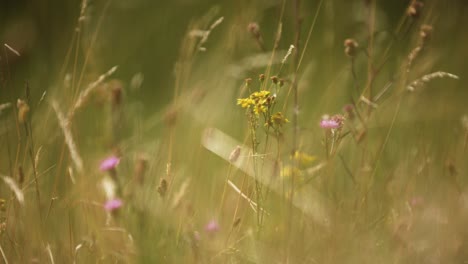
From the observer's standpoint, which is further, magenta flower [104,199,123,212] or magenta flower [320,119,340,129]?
magenta flower [320,119,340,129]

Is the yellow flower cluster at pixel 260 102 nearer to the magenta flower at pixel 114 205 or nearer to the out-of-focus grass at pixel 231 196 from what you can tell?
the out-of-focus grass at pixel 231 196

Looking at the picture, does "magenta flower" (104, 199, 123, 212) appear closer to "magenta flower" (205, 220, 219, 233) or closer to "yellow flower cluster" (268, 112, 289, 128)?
"magenta flower" (205, 220, 219, 233)

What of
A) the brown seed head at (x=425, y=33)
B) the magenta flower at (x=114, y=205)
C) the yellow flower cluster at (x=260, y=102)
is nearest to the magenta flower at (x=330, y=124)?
the yellow flower cluster at (x=260, y=102)

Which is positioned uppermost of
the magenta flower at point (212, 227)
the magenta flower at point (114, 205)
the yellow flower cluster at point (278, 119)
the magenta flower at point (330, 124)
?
the yellow flower cluster at point (278, 119)

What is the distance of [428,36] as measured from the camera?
125 cm

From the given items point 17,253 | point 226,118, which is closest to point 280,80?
point 17,253

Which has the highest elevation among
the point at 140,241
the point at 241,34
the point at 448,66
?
the point at 241,34

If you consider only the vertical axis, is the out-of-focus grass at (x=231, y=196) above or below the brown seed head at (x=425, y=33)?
below

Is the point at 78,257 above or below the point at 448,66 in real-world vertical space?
above

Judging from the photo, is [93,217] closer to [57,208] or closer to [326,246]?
[57,208]

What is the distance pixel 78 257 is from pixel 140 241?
27 cm

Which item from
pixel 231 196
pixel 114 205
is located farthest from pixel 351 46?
pixel 114 205

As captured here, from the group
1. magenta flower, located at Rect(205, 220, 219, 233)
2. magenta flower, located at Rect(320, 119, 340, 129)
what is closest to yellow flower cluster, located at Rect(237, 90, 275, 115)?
magenta flower, located at Rect(320, 119, 340, 129)

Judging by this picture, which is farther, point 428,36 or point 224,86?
point 224,86
